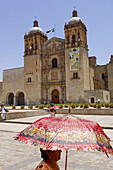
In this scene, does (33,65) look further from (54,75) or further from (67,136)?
(67,136)

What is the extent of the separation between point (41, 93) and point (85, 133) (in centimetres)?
3567

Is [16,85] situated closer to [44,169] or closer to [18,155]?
[18,155]

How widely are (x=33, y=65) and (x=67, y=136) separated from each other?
37.2 meters

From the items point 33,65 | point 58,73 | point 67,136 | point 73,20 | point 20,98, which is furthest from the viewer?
point 20,98

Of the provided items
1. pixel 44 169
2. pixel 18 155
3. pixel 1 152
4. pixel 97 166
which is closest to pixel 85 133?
pixel 44 169

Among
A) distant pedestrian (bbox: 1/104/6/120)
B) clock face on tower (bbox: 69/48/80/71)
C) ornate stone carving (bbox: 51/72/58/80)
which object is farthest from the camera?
ornate stone carving (bbox: 51/72/58/80)

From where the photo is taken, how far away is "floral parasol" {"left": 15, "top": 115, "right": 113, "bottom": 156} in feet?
6.90

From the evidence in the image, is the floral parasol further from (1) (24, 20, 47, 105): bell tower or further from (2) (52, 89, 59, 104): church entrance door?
(1) (24, 20, 47, 105): bell tower

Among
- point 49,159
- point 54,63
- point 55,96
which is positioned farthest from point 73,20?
point 49,159

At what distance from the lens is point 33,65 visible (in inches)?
1522

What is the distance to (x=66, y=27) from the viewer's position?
3634 centimetres

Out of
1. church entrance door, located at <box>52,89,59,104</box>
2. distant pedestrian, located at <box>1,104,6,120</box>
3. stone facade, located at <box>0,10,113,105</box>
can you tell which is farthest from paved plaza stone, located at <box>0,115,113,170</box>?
church entrance door, located at <box>52,89,59,104</box>

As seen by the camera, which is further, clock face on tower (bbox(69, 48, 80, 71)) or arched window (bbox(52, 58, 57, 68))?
arched window (bbox(52, 58, 57, 68))

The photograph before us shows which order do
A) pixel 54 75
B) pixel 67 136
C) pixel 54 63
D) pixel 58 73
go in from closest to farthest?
pixel 67 136, pixel 58 73, pixel 54 75, pixel 54 63
